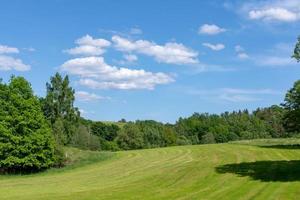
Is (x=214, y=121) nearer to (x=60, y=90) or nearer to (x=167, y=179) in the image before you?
(x=60, y=90)

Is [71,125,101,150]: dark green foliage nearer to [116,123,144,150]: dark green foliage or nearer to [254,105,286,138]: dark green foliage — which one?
[116,123,144,150]: dark green foliage

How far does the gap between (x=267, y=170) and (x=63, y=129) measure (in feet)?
159

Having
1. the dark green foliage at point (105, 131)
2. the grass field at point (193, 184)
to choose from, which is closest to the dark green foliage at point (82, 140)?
the dark green foliage at point (105, 131)

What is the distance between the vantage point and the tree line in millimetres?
58188

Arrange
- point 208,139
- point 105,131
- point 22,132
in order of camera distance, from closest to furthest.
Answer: point 22,132, point 208,139, point 105,131

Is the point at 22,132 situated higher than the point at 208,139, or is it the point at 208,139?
the point at 22,132

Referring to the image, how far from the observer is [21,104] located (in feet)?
194

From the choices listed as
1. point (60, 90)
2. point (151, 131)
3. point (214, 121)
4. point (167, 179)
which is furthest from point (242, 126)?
point (167, 179)

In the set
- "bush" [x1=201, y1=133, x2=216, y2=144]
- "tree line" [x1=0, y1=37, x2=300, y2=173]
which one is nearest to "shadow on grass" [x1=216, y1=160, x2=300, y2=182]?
"tree line" [x1=0, y1=37, x2=300, y2=173]

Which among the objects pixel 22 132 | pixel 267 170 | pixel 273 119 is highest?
pixel 273 119

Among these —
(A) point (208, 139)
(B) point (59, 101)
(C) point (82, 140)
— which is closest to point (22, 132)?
(B) point (59, 101)

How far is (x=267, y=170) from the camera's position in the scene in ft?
127

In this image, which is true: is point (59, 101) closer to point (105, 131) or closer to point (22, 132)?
point (22, 132)

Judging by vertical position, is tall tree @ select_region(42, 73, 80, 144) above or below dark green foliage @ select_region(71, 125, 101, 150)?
above
